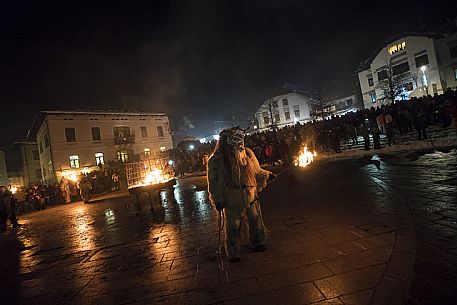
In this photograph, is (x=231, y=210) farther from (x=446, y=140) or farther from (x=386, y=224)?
(x=446, y=140)

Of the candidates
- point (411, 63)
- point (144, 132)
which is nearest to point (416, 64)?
point (411, 63)

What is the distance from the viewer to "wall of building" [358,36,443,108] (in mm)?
35281

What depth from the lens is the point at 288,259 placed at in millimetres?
4105

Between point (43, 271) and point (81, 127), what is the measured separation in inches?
1316

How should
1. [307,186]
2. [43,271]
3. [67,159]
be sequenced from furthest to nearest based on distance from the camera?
[67,159] → [307,186] → [43,271]

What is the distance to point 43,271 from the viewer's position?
5648mm

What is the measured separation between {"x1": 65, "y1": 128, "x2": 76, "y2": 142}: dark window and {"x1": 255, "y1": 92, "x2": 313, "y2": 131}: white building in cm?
3265

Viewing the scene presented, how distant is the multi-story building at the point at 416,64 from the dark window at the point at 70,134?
39399 mm

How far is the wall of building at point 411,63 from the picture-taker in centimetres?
3528

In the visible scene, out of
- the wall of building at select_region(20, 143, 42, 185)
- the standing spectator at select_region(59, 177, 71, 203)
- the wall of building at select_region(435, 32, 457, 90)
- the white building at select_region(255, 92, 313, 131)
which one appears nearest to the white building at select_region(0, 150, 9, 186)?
the wall of building at select_region(20, 143, 42, 185)

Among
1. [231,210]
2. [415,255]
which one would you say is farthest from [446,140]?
[231,210]

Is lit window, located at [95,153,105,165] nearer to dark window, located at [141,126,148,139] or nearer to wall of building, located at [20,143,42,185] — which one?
dark window, located at [141,126,148,139]

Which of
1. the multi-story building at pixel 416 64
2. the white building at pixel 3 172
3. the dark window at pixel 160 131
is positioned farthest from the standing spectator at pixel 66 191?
the multi-story building at pixel 416 64

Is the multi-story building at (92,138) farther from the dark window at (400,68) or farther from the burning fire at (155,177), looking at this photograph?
the dark window at (400,68)
